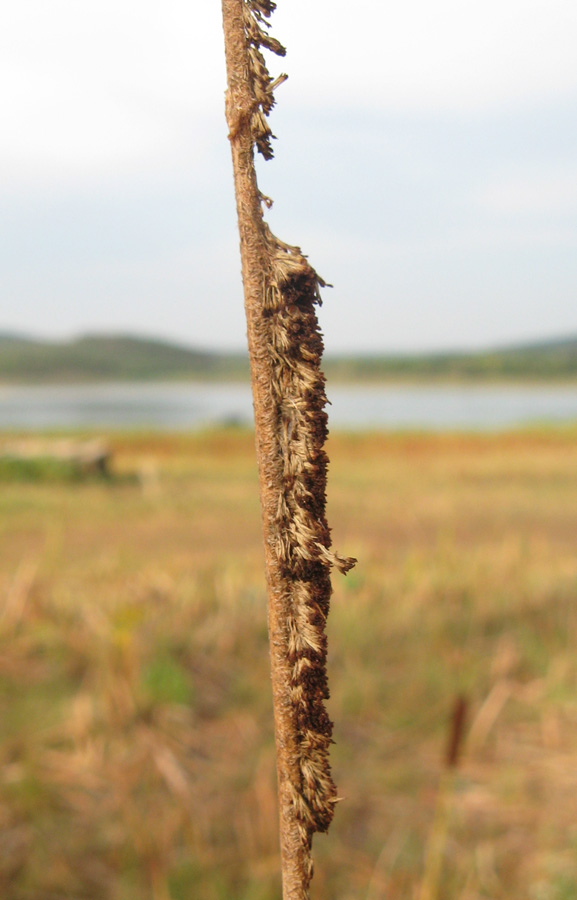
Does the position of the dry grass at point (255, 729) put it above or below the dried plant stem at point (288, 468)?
below

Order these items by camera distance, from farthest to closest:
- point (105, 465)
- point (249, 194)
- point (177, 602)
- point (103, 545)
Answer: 1. point (105, 465)
2. point (103, 545)
3. point (177, 602)
4. point (249, 194)

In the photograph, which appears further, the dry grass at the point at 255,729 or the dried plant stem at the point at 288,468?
the dry grass at the point at 255,729

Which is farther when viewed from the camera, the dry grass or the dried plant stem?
the dry grass

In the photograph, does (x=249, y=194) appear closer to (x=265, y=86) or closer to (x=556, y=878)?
(x=265, y=86)

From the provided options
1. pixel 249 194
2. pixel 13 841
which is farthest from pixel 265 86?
pixel 13 841

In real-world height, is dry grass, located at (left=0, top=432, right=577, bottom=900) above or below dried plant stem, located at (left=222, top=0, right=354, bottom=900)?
below
